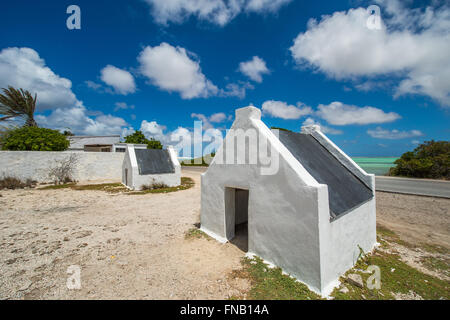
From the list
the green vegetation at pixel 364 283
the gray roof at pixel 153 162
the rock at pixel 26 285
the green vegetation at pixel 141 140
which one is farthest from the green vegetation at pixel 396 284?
the green vegetation at pixel 141 140

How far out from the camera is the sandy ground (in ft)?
11.9

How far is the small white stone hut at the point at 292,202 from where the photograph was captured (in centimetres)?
346

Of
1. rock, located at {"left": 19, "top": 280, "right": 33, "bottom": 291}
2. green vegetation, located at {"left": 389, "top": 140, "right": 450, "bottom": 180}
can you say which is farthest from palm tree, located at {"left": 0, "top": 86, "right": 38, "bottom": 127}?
green vegetation, located at {"left": 389, "top": 140, "right": 450, "bottom": 180}

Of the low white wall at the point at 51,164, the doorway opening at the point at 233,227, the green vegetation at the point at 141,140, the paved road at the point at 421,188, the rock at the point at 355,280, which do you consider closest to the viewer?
the rock at the point at 355,280

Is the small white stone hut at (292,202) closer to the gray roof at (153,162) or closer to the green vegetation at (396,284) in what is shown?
the green vegetation at (396,284)

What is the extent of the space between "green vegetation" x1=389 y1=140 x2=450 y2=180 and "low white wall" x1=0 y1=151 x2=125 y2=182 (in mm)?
34389

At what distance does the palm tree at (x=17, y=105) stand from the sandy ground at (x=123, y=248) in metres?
18.2

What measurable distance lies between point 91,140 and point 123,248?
121ft

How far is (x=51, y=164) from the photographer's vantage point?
55.3ft

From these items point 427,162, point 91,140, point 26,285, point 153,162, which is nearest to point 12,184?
point 153,162

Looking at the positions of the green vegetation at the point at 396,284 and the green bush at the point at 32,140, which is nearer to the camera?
the green vegetation at the point at 396,284

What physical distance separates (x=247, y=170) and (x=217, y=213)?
207 centimetres

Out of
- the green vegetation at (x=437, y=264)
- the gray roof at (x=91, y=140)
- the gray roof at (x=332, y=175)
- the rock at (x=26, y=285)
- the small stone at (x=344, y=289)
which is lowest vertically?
the green vegetation at (x=437, y=264)

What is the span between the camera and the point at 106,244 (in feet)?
18.2
